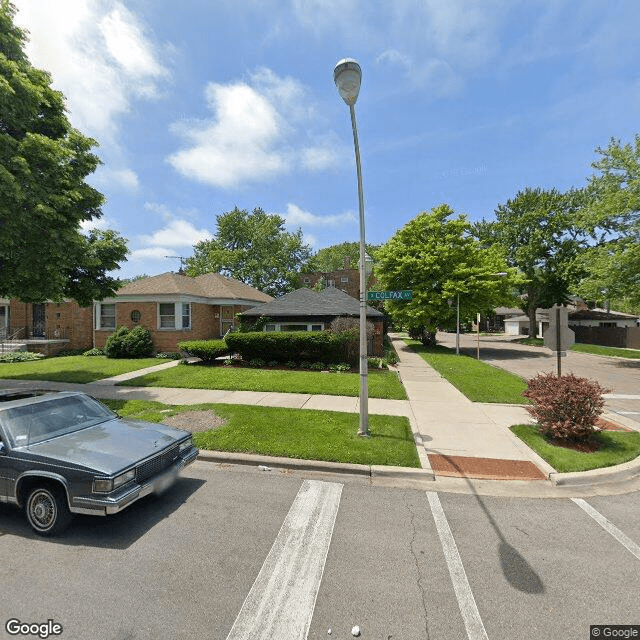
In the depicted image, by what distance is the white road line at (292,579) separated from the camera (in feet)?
9.11

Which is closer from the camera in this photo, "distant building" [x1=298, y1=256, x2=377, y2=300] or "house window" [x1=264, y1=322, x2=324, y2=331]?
"house window" [x1=264, y1=322, x2=324, y2=331]

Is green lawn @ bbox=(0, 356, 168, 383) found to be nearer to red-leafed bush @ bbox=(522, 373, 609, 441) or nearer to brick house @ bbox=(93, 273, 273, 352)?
brick house @ bbox=(93, 273, 273, 352)

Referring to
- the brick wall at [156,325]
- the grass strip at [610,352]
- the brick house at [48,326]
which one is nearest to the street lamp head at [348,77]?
the brick wall at [156,325]

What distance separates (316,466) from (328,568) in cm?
239

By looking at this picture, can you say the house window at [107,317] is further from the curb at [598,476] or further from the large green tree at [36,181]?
the curb at [598,476]

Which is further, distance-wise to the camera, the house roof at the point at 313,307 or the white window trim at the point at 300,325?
the white window trim at the point at 300,325

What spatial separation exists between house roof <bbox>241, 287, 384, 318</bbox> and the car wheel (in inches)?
590

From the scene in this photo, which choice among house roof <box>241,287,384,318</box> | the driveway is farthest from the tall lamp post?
house roof <box>241,287,384,318</box>

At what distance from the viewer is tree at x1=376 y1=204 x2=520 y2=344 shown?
2477cm

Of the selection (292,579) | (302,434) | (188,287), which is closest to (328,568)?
(292,579)

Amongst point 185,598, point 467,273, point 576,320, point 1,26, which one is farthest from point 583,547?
point 576,320

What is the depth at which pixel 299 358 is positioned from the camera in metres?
16.1

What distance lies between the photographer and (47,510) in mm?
3977

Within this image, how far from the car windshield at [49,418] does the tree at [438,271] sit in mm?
21134
